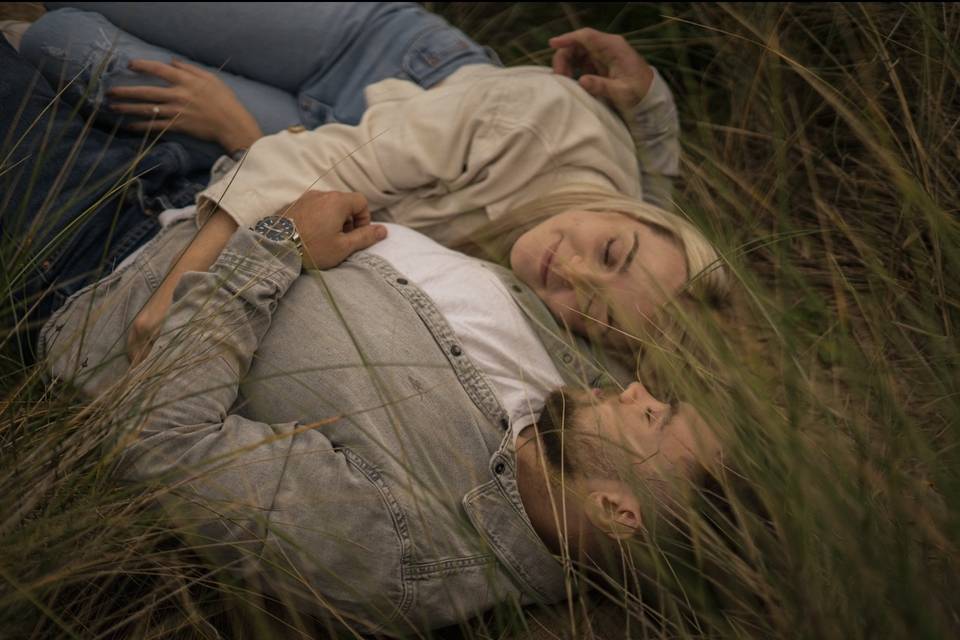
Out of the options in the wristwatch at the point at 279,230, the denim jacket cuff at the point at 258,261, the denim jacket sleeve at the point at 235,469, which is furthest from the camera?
the wristwatch at the point at 279,230

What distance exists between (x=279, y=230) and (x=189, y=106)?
702 millimetres

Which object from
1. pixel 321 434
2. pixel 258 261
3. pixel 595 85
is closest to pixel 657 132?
pixel 595 85

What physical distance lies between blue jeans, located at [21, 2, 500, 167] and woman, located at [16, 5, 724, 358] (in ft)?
0.51

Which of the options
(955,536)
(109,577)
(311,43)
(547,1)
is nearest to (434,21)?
(311,43)

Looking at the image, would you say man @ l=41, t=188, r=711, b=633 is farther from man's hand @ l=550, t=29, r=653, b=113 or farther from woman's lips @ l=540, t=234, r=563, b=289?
man's hand @ l=550, t=29, r=653, b=113

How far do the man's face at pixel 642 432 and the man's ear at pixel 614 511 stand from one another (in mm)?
51

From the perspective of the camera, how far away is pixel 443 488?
1625mm

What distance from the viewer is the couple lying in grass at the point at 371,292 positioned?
63.9 inches

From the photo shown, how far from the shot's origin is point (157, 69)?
244cm

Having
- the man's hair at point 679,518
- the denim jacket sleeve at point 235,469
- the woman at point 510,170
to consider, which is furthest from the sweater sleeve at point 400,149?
the man's hair at point 679,518

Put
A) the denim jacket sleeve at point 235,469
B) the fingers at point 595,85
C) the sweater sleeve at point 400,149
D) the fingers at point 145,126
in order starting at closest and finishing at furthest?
the denim jacket sleeve at point 235,469
the sweater sleeve at point 400,149
the fingers at point 145,126
the fingers at point 595,85

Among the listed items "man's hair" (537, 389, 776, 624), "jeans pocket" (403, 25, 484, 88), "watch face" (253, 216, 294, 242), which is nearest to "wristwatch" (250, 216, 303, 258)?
"watch face" (253, 216, 294, 242)

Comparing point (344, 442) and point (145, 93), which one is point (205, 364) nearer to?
point (344, 442)

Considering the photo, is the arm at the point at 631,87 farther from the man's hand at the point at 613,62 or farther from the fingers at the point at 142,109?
the fingers at the point at 142,109
